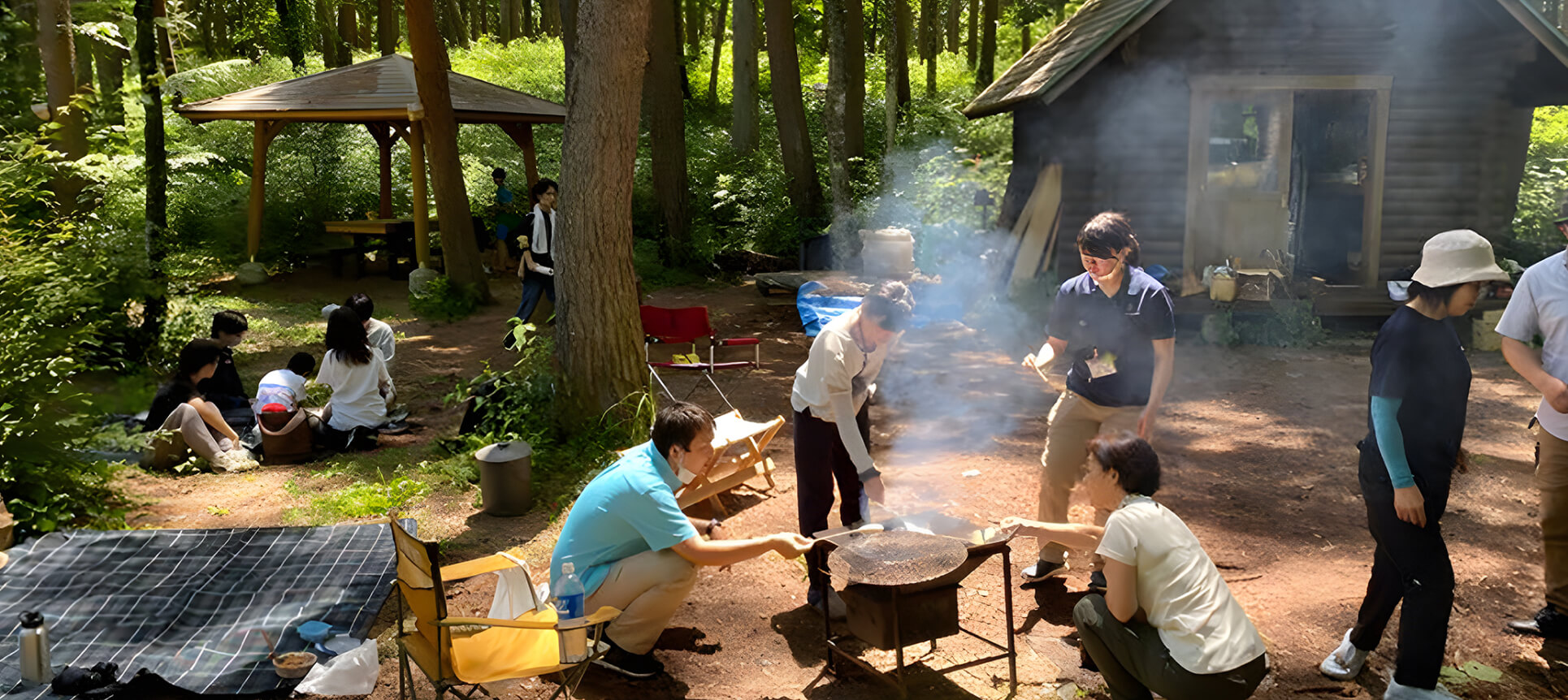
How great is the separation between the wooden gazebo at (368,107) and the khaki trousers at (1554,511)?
12.3 metres

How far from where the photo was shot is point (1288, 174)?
11672mm

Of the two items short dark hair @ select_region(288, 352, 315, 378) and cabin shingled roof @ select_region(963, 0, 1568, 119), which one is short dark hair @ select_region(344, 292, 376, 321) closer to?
short dark hair @ select_region(288, 352, 315, 378)

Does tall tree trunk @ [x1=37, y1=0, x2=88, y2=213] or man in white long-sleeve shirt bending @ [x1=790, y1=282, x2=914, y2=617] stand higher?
tall tree trunk @ [x1=37, y1=0, x2=88, y2=213]

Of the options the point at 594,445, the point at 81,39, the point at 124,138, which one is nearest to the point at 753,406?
the point at 594,445

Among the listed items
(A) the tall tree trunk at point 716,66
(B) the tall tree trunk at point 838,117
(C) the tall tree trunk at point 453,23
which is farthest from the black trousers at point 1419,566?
(C) the tall tree trunk at point 453,23

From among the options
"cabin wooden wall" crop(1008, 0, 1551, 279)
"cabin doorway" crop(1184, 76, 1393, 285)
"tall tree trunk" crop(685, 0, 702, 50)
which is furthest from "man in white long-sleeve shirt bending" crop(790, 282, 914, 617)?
"tall tree trunk" crop(685, 0, 702, 50)

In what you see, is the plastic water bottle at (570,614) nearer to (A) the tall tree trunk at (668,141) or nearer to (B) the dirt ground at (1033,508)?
(B) the dirt ground at (1033,508)

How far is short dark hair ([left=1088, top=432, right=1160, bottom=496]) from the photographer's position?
11.7ft

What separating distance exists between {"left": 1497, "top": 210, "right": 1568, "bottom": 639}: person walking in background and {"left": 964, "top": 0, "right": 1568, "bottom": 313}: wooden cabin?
676 cm

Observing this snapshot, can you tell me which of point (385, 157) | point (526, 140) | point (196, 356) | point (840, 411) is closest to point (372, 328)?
point (196, 356)

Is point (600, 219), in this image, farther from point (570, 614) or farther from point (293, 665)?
point (570, 614)

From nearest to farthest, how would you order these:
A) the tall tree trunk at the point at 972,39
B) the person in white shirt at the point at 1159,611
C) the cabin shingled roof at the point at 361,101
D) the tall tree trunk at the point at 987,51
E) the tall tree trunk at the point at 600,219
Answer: the person in white shirt at the point at 1159,611
the tall tree trunk at the point at 600,219
the cabin shingled roof at the point at 361,101
the tall tree trunk at the point at 987,51
the tall tree trunk at the point at 972,39

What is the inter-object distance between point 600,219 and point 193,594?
3.38 meters

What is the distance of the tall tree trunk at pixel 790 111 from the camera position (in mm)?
16953
